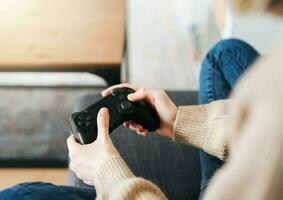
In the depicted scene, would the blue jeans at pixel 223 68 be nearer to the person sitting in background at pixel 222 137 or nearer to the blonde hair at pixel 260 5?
the person sitting in background at pixel 222 137

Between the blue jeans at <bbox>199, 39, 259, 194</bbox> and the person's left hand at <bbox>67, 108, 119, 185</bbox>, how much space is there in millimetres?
274

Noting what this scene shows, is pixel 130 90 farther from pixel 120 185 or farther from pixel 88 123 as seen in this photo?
pixel 120 185

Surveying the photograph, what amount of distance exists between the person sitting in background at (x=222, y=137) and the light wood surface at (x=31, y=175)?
0.28 meters

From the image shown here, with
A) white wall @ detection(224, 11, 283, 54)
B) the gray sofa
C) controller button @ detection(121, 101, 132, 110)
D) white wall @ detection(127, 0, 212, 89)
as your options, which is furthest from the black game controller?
white wall @ detection(127, 0, 212, 89)

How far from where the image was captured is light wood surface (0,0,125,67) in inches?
42.1

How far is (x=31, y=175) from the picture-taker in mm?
1005

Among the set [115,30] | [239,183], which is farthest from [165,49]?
[239,183]

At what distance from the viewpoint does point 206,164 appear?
837 millimetres

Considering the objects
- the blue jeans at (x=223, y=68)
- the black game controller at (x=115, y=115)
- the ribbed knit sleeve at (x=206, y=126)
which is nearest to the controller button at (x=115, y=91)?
the black game controller at (x=115, y=115)

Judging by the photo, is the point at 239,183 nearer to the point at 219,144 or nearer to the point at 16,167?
the point at 219,144

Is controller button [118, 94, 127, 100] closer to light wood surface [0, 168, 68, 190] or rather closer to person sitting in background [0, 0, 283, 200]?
person sitting in background [0, 0, 283, 200]

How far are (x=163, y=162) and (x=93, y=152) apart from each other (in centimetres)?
25

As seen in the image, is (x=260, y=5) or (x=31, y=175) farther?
(x=31, y=175)

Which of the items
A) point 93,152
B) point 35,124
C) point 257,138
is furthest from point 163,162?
point 257,138
